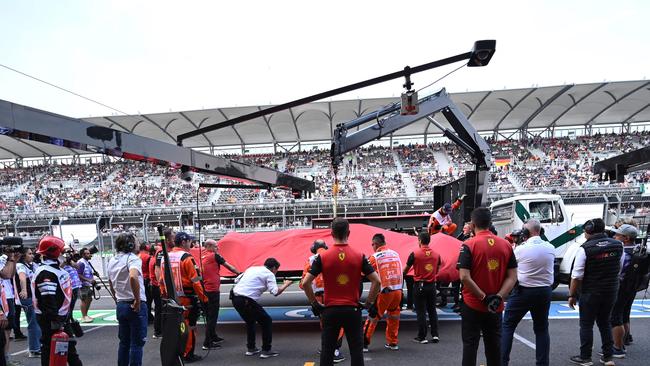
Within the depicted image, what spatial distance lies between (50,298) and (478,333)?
14.4 feet

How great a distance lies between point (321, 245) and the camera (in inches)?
265

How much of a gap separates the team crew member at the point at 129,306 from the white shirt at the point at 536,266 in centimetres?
450

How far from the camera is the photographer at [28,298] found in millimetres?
7277

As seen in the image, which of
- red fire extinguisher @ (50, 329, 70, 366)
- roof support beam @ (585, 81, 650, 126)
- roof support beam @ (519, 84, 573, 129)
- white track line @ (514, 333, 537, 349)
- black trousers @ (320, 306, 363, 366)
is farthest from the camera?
roof support beam @ (585, 81, 650, 126)

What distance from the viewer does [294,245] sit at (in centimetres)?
930

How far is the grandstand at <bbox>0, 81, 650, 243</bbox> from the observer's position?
36.0 meters

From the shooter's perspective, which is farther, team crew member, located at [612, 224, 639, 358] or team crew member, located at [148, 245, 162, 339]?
team crew member, located at [148, 245, 162, 339]

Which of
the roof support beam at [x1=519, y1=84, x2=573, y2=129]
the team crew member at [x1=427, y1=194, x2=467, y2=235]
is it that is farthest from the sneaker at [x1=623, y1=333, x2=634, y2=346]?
the roof support beam at [x1=519, y1=84, x2=573, y2=129]

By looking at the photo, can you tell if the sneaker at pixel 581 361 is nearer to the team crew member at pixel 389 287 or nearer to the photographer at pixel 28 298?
the team crew member at pixel 389 287

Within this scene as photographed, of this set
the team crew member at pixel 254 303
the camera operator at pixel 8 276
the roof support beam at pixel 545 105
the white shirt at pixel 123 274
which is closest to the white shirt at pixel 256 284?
the team crew member at pixel 254 303

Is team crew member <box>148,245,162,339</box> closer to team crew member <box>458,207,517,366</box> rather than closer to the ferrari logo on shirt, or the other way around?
team crew member <box>458,207,517,366</box>

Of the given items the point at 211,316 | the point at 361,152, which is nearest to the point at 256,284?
the point at 211,316

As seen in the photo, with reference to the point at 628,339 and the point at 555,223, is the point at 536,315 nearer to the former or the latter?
the point at 628,339

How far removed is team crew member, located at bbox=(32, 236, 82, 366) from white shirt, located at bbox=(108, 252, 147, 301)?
2.19 ft
